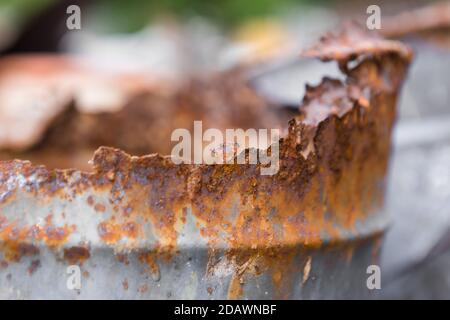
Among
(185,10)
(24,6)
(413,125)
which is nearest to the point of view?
(413,125)

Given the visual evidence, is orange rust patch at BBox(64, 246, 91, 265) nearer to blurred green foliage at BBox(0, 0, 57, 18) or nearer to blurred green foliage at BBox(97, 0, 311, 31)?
blurred green foliage at BBox(0, 0, 57, 18)

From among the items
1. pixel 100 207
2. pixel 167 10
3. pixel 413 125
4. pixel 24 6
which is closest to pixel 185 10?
pixel 167 10

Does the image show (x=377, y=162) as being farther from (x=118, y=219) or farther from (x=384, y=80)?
(x=118, y=219)

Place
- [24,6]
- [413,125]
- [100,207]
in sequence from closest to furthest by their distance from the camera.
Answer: [100,207]
[413,125]
[24,6]

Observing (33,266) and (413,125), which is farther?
(413,125)

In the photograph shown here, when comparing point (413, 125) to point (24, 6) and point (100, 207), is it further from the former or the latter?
point (24, 6)

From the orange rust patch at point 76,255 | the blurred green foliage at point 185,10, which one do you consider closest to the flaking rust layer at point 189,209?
the orange rust patch at point 76,255

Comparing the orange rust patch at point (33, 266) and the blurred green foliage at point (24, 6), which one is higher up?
the blurred green foliage at point (24, 6)

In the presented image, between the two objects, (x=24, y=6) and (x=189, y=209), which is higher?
(x=24, y=6)

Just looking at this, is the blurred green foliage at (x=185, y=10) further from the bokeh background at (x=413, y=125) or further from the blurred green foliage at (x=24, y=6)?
the bokeh background at (x=413, y=125)

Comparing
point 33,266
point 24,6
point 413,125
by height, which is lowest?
point 33,266
